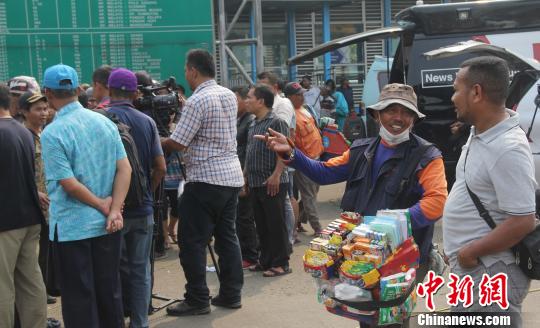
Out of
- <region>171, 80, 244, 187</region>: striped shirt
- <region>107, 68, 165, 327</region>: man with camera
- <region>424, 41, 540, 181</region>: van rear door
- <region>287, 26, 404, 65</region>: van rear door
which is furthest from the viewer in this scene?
<region>287, 26, 404, 65</region>: van rear door

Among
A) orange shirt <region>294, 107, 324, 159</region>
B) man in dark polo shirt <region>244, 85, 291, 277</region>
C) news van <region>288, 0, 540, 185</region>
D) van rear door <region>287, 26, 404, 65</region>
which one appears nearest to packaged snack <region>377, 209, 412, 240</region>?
man in dark polo shirt <region>244, 85, 291, 277</region>

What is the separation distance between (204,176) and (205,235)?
0.48 m

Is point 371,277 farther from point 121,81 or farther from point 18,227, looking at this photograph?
point 121,81

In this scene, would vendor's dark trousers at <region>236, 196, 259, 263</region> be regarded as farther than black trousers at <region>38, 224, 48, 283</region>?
Yes

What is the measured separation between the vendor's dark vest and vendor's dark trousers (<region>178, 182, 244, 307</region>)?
1.73 metres

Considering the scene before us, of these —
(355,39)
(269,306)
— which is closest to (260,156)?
(269,306)

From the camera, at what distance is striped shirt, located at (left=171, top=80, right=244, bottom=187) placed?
4.91m

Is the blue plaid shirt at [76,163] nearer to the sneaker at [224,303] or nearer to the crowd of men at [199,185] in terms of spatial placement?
the crowd of men at [199,185]

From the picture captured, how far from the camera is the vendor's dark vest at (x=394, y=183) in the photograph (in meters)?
3.35

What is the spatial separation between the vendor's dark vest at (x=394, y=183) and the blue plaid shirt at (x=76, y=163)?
1.46m

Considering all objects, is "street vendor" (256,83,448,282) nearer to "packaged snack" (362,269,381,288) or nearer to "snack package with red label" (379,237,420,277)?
"snack package with red label" (379,237,420,277)

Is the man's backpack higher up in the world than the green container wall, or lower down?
lower down

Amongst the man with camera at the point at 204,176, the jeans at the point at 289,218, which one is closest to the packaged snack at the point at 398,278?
the man with camera at the point at 204,176

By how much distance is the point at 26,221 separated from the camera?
164 inches
